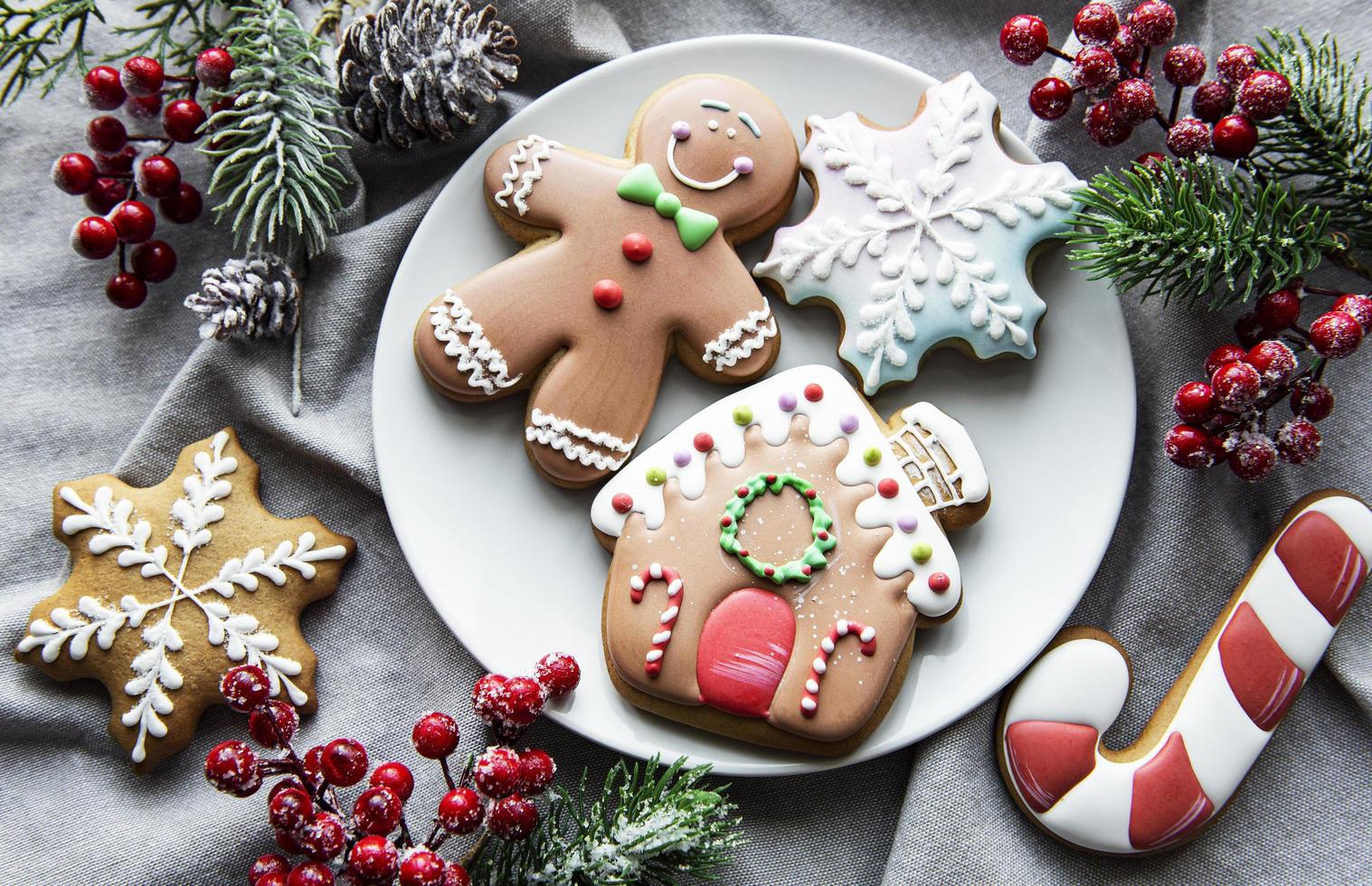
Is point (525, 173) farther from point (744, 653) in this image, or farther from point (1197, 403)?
point (1197, 403)

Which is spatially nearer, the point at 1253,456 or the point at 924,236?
the point at 1253,456

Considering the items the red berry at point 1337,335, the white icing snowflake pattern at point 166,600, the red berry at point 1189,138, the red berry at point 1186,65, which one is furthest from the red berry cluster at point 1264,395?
the white icing snowflake pattern at point 166,600

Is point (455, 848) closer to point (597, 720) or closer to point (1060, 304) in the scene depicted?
point (597, 720)

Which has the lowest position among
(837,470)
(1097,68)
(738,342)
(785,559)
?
(785,559)

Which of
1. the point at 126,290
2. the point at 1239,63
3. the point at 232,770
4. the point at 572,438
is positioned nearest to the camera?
the point at 232,770

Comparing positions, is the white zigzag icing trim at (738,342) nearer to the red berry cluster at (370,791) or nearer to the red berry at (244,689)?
the red berry cluster at (370,791)

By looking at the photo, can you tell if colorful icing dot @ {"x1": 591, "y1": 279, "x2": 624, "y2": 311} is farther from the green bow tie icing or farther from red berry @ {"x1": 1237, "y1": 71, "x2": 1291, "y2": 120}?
red berry @ {"x1": 1237, "y1": 71, "x2": 1291, "y2": 120}

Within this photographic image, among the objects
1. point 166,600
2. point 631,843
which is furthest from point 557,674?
point 166,600

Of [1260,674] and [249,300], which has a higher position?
[249,300]
